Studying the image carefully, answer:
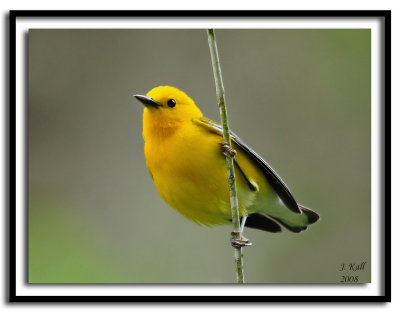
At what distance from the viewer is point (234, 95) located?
400 centimetres

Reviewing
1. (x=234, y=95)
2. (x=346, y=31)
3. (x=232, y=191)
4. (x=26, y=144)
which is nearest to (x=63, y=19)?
(x=26, y=144)

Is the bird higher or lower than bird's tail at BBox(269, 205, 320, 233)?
higher

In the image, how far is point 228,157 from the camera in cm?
354

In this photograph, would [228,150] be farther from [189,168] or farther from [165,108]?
[165,108]

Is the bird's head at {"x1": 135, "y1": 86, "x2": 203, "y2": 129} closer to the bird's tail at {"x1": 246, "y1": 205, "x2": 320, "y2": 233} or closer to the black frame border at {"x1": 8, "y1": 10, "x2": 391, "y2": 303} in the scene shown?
the black frame border at {"x1": 8, "y1": 10, "x2": 391, "y2": 303}

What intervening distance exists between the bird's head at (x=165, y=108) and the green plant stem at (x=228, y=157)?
1.41 ft

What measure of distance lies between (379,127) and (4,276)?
238 cm

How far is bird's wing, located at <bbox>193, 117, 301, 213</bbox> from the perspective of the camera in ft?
12.3

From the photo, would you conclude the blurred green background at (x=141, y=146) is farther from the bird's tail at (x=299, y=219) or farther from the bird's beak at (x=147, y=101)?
the bird's beak at (x=147, y=101)

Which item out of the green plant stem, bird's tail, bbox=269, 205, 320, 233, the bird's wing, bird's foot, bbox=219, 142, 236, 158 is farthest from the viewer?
bird's tail, bbox=269, 205, 320, 233

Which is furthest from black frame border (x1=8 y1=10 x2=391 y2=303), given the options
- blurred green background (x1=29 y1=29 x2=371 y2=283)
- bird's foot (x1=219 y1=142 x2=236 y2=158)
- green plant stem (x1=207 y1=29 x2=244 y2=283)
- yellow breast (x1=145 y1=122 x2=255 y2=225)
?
bird's foot (x1=219 y1=142 x2=236 y2=158)

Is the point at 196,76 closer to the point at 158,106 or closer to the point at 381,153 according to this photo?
the point at 158,106

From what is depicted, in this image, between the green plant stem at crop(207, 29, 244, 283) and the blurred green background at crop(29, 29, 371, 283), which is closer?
the green plant stem at crop(207, 29, 244, 283)

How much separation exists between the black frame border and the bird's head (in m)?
0.46
